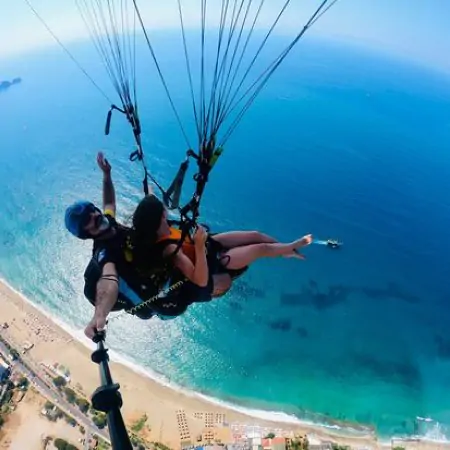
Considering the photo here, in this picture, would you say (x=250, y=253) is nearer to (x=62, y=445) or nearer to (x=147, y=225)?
(x=147, y=225)

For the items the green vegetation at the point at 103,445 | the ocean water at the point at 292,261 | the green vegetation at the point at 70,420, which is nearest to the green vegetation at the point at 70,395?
the green vegetation at the point at 70,420

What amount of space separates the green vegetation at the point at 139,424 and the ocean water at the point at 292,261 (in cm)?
196

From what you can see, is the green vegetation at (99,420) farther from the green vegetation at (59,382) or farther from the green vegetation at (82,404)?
the green vegetation at (59,382)

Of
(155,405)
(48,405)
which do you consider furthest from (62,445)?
(155,405)

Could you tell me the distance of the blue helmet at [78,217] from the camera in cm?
224

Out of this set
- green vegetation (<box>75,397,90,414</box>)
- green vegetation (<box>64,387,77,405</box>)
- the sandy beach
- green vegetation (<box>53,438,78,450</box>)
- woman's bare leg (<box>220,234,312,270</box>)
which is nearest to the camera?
woman's bare leg (<box>220,234,312,270</box>)

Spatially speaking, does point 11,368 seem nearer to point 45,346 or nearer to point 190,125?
point 45,346

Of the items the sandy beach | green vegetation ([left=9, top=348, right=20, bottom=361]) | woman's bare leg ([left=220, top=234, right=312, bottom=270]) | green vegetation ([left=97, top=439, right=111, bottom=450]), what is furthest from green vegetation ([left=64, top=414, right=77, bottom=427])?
woman's bare leg ([left=220, top=234, right=312, bottom=270])

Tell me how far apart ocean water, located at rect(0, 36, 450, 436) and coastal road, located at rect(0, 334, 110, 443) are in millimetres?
2489

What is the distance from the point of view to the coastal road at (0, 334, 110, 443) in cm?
1125

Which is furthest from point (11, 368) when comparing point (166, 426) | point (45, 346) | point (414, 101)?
point (414, 101)

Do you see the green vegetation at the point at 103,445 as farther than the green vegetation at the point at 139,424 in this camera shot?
No

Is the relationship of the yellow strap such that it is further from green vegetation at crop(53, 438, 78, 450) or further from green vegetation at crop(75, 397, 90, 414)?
green vegetation at crop(75, 397, 90, 414)

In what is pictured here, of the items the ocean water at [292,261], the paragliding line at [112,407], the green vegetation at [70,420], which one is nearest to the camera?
the paragliding line at [112,407]
